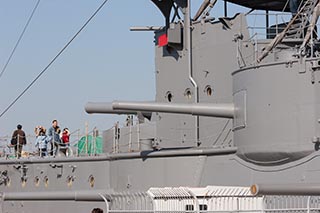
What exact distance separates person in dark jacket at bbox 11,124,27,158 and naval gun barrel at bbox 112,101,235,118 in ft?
25.6

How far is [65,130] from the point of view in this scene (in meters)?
23.4

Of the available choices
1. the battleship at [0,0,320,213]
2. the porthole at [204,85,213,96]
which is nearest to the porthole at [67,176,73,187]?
the battleship at [0,0,320,213]

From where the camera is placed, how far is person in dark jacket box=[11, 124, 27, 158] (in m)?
23.9

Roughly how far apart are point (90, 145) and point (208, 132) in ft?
16.9

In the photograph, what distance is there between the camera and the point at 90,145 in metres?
22.3

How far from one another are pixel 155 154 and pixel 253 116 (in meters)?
2.79

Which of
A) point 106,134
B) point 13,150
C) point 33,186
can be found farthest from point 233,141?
point 13,150

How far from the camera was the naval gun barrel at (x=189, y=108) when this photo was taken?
15961 millimetres

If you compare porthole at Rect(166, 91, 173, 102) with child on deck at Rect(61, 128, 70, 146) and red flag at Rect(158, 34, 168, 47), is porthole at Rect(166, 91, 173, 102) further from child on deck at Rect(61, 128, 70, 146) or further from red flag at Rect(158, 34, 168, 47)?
child on deck at Rect(61, 128, 70, 146)

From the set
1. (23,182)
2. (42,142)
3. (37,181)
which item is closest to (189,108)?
(37,181)

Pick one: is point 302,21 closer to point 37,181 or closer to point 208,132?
point 208,132

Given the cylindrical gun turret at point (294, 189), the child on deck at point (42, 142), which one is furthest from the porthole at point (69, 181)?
the cylindrical gun turret at point (294, 189)

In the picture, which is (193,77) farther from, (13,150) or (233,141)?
(13,150)

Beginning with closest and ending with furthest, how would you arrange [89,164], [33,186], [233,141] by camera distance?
1. [233,141]
2. [89,164]
3. [33,186]
